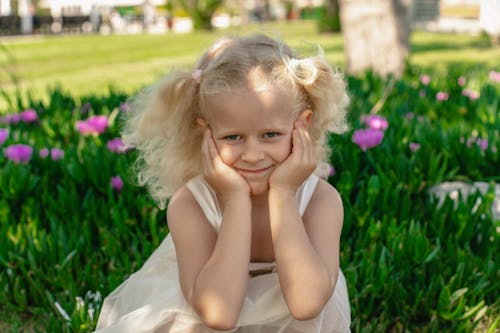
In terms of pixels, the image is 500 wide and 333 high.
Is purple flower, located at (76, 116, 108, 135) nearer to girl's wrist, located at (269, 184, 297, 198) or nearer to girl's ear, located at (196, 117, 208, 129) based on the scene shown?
girl's ear, located at (196, 117, 208, 129)

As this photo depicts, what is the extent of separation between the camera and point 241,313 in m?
1.60

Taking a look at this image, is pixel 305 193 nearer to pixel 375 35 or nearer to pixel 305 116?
pixel 305 116

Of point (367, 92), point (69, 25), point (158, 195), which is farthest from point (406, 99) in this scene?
point (69, 25)

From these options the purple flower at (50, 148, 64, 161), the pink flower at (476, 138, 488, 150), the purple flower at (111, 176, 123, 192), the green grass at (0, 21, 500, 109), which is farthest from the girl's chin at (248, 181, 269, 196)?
the green grass at (0, 21, 500, 109)

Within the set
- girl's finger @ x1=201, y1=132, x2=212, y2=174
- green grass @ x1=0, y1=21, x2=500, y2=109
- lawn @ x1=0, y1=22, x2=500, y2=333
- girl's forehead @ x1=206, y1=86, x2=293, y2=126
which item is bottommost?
green grass @ x1=0, y1=21, x2=500, y2=109

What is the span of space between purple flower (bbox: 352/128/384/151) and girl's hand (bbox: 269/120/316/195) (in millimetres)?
1418

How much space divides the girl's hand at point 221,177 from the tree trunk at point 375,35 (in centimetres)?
475

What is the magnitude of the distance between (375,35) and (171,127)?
4.78 m

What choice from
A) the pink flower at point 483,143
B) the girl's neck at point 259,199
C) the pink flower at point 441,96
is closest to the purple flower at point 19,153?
the girl's neck at point 259,199

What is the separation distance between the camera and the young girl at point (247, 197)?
1499 millimetres

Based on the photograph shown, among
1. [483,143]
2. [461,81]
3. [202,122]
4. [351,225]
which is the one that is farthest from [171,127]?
[461,81]

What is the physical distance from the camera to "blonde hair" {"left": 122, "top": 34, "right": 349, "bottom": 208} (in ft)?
5.20

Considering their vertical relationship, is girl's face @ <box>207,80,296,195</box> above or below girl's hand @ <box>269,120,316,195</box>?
above

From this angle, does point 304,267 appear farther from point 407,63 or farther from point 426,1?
point 426,1
